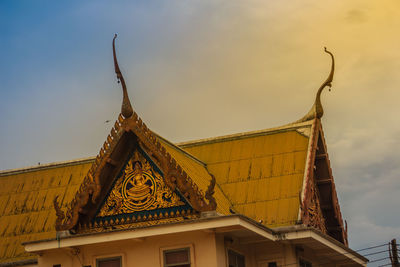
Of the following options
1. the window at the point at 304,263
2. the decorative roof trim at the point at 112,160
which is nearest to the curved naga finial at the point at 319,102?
the window at the point at 304,263

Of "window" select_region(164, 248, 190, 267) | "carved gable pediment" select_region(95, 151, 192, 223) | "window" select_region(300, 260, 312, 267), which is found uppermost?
"carved gable pediment" select_region(95, 151, 192, 223)

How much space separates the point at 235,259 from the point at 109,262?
14.5 ft

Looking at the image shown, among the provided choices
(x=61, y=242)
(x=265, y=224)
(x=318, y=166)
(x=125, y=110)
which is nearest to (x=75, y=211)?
(x=61, y=242)

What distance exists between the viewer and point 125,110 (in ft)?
120

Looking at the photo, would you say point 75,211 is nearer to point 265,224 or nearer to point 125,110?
point 125,110

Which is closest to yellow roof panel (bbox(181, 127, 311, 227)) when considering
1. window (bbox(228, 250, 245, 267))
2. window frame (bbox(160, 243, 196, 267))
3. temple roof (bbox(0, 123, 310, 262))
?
temple roof (bbox(0, 123, 310, 262))

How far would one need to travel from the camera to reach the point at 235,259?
→ 36.9 meters

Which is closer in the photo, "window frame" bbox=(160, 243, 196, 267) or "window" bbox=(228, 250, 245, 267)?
"window frame" bbox=(160, 243, 196, 267)

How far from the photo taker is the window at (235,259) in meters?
36.4

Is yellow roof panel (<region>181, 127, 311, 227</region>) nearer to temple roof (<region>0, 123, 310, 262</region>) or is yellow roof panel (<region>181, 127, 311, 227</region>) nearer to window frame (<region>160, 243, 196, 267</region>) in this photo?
temple roof (<region>0, 123, 310, 262</region>)

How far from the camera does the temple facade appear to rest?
116 feet

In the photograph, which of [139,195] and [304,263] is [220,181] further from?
[139,195]

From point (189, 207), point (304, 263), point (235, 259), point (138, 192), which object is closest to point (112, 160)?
point (138, 192)

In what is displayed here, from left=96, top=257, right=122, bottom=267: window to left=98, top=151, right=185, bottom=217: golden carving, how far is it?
5.17 ft
